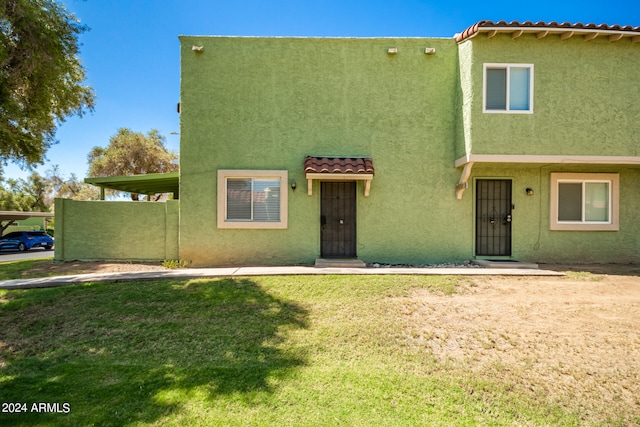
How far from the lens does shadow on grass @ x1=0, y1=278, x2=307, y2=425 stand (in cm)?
330

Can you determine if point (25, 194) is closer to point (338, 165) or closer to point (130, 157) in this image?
point (130, 157)

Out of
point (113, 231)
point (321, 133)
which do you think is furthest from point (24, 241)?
point (321, 133)

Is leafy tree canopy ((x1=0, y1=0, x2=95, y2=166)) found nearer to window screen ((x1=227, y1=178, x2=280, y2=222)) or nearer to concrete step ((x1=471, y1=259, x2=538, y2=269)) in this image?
window screen ((x1=227, y1=178, x2=280, y2=222))

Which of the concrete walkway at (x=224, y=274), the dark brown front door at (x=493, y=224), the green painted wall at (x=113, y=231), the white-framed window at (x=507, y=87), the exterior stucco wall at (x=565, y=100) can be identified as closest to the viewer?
the concrete walkway at (x=224, y=274)

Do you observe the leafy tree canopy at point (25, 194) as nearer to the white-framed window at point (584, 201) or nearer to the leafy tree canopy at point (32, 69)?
the leafy tree canopy at point (32, 69)

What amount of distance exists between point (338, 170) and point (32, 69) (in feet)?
29.1

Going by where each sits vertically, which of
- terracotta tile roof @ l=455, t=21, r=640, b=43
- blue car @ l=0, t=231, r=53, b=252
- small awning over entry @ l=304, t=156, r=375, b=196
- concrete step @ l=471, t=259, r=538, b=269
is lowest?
blue car @ l=0, t=231, r=53, b=252

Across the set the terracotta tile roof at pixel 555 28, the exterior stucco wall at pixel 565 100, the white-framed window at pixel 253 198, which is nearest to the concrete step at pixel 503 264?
the exterior stucco wall at pixel 565 100

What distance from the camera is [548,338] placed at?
451 centimetres

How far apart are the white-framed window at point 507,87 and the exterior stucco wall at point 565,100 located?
0.17 m

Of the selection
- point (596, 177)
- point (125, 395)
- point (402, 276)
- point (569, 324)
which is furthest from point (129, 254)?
point (596, 177)

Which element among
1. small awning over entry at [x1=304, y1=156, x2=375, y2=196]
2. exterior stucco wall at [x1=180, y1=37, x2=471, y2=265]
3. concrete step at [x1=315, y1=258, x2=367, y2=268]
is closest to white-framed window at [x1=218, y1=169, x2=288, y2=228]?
exterior stucco wall at [x1=180, y1=37, x2=471, y2=265]

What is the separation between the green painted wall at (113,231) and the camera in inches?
402

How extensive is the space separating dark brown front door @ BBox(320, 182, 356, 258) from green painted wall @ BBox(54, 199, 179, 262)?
17.0 feet
